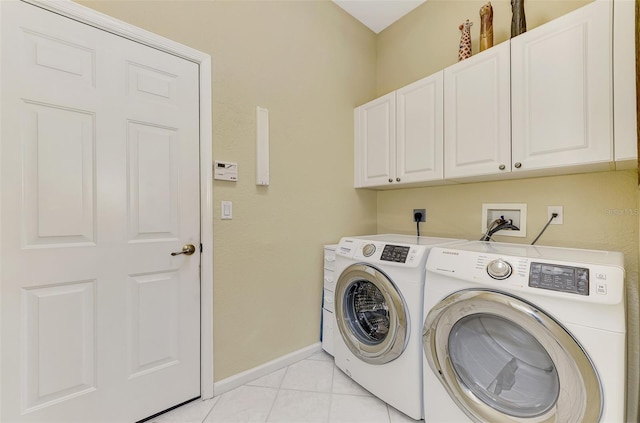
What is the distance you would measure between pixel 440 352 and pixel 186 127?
1.77m

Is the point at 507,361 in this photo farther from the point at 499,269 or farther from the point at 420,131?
the point at 420,131

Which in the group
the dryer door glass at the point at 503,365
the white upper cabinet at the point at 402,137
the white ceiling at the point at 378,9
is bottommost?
the dryer door glass at the point at 503,365

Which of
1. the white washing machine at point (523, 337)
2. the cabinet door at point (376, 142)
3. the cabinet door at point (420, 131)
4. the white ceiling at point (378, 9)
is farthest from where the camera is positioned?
the white ceiling at point (378, 9)

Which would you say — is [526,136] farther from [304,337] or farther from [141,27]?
[141,27]

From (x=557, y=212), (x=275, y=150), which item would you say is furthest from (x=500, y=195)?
(x=275, y=150)

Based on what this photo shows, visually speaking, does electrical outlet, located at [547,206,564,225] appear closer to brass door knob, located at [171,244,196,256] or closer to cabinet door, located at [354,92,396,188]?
cabinet door, located at [354,92,396,188]

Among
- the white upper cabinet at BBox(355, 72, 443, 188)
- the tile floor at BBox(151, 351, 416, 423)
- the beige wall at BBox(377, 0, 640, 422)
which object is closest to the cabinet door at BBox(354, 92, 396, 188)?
the white upper cabinet at BBox(355, 72, 443, 188)

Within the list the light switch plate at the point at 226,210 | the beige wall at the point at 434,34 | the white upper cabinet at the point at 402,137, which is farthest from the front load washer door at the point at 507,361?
the beige wall at the point at 434,34

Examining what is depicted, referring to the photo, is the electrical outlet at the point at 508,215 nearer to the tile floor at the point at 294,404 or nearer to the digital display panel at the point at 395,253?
the digital display panel at the point at 395,253

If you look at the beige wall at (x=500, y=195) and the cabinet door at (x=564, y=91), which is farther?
the beige wall at (x=500, y=195)

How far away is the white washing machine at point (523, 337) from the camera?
0.91 meters

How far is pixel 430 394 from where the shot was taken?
134cm

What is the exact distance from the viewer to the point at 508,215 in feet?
5.77

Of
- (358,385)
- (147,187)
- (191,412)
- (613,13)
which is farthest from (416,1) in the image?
(191,412)
